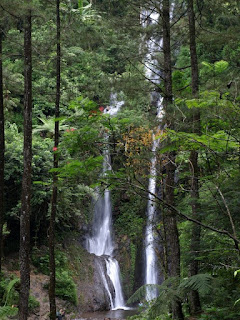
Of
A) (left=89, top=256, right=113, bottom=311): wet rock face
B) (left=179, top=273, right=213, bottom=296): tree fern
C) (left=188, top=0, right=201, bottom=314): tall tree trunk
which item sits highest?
(left=188, top=0, right=201, bottom=314): tall tree trunk

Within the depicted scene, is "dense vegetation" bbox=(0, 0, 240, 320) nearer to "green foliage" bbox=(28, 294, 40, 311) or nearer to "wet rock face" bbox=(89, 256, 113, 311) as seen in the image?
"green foliage" bbox=(28, 294, 40, 311)

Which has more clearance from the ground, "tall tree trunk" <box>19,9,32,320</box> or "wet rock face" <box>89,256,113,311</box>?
"tall tree trunk" <box>19,9,32,320</box>

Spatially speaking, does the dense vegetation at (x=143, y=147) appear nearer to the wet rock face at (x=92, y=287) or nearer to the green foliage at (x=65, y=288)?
the green foliage at (x=65, y=288)

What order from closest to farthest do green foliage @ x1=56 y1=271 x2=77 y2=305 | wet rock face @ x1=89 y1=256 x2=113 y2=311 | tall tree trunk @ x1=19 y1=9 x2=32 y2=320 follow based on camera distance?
1. tall tree trunk @ x1=19 y1=9 x2=32 y2=320
2. green foliage @ x1=56 y1=271 x2=77 y2=305
3. wet rock face @ x1=89 y1=256 x2=113 y2=311

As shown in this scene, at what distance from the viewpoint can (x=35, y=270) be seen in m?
15.7

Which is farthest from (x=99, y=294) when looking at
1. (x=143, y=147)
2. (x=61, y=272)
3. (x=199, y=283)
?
(x=143, y=147)

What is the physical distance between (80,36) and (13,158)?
250 inches

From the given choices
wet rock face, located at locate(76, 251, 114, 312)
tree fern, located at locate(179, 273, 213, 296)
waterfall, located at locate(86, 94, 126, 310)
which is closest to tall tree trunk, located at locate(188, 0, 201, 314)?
tree fern, located at locate(179, 273, 213, 296)

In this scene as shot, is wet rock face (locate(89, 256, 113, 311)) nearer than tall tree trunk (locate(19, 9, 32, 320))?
No

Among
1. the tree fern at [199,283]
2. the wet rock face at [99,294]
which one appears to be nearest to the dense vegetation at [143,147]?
the tree fern at [199,283]

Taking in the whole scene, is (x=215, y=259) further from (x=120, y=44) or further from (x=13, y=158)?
(x=13, y=158)

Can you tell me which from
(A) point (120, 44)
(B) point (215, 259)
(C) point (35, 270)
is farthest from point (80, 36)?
(C) point (35, 270)

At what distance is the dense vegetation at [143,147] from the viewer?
4.68 metres

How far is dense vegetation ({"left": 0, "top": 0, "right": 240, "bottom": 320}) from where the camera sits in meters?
4.68
